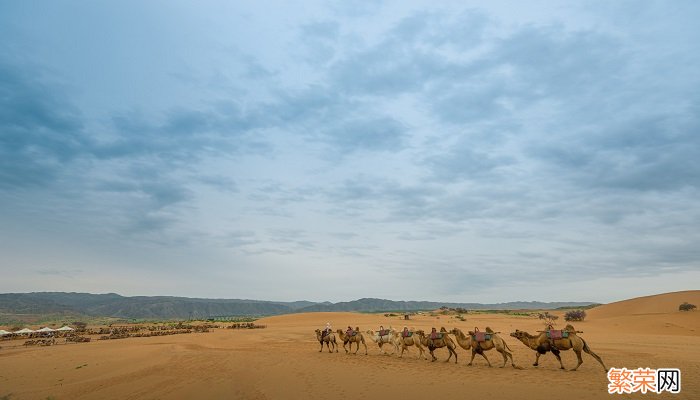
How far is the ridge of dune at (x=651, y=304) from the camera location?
55906 mm

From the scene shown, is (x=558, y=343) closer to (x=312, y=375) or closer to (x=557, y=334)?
(x=557, y=334)

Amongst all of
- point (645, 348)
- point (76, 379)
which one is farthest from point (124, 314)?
point (645, 348)

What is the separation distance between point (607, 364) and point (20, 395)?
2393cm

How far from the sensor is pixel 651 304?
59.3 meters

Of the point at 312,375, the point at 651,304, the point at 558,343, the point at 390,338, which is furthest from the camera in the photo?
the point at 651,304

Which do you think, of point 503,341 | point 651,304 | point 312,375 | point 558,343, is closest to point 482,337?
point 503,341

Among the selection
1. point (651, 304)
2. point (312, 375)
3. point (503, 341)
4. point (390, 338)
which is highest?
point (503, 341)

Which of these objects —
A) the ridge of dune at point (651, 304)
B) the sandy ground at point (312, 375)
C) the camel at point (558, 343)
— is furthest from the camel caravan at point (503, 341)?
the ridge of dune at point (651, 304)

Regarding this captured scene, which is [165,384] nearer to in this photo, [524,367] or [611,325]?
[524,367]

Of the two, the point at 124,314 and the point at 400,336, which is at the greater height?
the point at 400,336

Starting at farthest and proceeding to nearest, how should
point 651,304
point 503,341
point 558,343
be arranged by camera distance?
point 651,304, point 503,341, point 558,343

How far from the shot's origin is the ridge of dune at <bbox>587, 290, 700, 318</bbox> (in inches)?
2201

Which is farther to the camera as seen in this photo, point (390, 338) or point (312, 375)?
point (390, 338)

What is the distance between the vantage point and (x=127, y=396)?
15.1 metres
